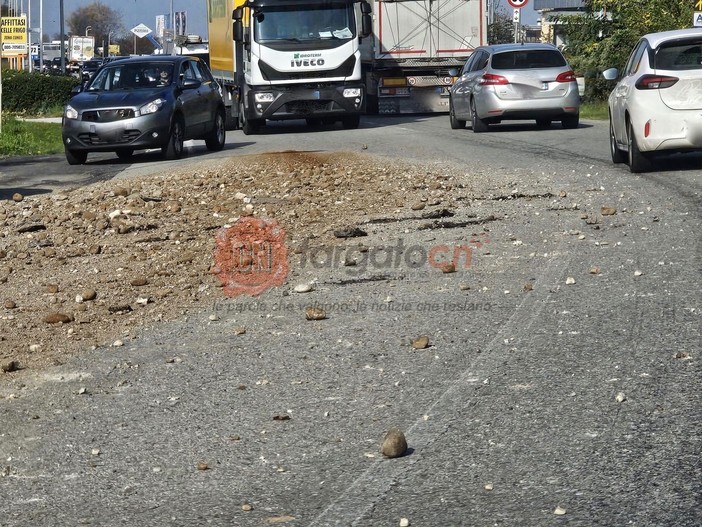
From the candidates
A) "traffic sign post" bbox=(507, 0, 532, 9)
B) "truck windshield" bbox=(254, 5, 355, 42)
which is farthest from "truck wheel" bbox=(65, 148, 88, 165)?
"traffic sign post" bbox=(507, 0, 532, 9)

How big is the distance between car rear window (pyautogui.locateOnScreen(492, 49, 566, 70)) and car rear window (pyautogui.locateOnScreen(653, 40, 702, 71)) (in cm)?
996

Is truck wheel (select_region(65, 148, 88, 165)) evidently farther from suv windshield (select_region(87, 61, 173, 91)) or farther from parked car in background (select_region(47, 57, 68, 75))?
parked car in background (select_region(47, 57, 68, 75))

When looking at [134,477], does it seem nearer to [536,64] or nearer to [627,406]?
[627,406]

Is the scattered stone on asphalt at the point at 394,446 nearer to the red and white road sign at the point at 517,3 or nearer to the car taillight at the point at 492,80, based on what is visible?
the car taillight at the point at 492,80

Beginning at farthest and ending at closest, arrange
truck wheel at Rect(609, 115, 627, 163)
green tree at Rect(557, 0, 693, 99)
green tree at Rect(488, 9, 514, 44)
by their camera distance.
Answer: green tree at Rect(488, 9, 514, 44) < green tree at Rect(557, 0, 693, 99) < truck wheel at Rect(609, 115, 627, 163)

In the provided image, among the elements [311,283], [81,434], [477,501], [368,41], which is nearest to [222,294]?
[311,283]

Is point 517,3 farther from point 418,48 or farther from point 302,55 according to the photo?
point 302,55

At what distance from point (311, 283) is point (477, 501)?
15.0 ft

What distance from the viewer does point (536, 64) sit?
25328 millimetres

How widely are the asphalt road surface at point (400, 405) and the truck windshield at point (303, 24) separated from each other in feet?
56.2

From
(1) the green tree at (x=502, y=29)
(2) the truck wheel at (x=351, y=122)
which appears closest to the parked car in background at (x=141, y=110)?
(2) the truck wheel at (x=351, y=122)

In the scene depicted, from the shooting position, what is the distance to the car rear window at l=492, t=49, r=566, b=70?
25.0 meters

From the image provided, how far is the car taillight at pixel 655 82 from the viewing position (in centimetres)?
1470

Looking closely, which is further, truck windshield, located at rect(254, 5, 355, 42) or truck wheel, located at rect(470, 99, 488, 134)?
truck windshield, located at rect(254, 5, 355, 42)
